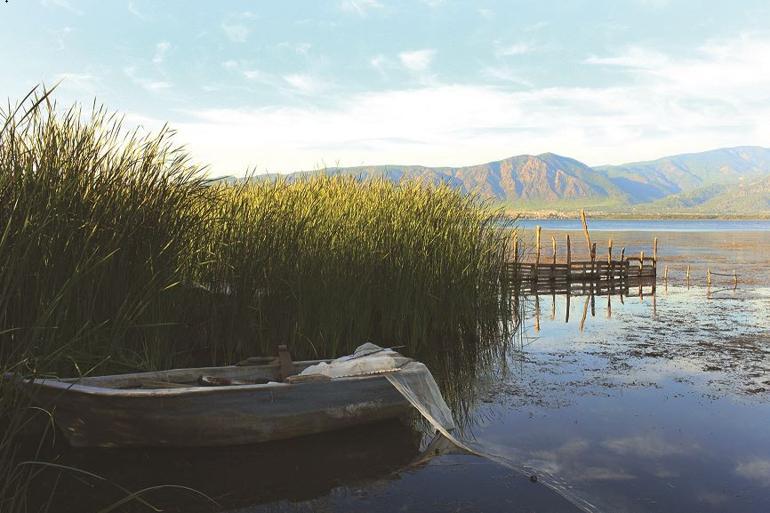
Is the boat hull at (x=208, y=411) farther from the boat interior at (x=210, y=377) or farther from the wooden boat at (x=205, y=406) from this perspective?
the boat interior at (x=210, y=377)

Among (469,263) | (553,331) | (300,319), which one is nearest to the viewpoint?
(300,319)

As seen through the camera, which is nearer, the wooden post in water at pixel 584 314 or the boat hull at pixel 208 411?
the boat hull at pixel 208 411

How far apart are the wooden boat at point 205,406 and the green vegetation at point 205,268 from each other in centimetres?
32

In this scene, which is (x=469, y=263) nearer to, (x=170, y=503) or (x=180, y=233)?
(x=180, y=233)

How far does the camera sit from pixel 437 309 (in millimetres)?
10703

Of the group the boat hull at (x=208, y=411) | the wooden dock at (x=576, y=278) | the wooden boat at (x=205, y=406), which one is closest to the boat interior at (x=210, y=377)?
the wooden boat at (x=205, y=406)

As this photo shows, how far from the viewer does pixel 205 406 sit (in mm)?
5602

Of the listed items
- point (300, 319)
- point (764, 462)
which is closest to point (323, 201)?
point (300, 319)

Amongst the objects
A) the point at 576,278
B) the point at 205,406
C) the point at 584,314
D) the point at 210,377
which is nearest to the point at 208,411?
the point at 205,406

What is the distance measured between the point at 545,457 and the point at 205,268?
14.9 feet

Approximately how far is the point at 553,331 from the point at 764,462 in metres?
7.60

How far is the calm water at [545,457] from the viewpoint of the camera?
4.99 metres

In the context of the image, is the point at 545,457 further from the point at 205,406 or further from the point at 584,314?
the point at 584,314

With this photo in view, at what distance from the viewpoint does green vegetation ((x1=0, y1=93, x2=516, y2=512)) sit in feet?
16.6
